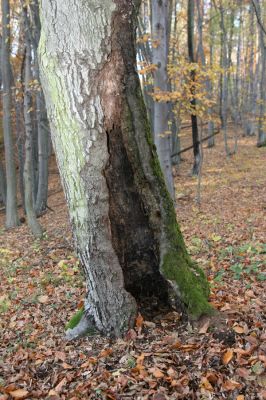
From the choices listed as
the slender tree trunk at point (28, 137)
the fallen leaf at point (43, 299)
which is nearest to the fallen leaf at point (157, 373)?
the fallen leaf at point (43, 299)

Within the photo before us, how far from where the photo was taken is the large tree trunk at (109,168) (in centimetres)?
330

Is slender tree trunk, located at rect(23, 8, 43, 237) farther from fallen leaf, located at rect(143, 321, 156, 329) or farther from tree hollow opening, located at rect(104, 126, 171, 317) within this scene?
fallen leaf, located at rect(143, 321, 156, 329)

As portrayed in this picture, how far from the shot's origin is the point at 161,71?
937 cm

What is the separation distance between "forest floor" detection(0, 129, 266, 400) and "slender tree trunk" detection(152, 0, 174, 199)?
2691 millimetres

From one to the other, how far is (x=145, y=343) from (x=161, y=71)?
24.2ft

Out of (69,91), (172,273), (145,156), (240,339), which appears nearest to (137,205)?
(145,156)

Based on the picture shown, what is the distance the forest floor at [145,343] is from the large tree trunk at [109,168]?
274 millimetres

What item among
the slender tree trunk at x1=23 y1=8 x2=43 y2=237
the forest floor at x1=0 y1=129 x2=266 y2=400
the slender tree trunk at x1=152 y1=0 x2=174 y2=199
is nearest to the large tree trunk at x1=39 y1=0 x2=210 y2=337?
the forest floor at x1=0 y1=129 x2=266 y2=400

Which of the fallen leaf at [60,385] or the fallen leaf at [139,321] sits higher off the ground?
the fallen leaf at [139,321]

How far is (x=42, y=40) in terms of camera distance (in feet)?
11.3

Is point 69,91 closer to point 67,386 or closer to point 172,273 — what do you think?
point 172,273

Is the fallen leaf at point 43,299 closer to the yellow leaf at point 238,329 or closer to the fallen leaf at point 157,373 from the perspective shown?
the fallen leaf at point 157,373

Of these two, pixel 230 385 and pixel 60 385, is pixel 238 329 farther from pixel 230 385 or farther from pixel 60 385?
pixel 60 385

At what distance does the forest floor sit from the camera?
311 centimetres
